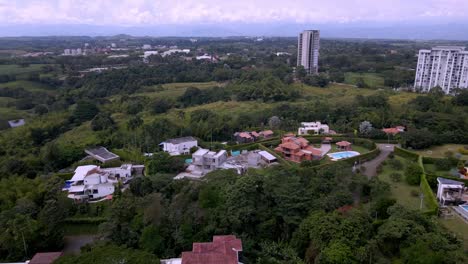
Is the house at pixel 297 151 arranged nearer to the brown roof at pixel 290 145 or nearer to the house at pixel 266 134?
the brown roof at pixel 290 145

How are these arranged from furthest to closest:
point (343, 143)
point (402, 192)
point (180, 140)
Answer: point (180, 140), point (343, 143), point (402, 192)

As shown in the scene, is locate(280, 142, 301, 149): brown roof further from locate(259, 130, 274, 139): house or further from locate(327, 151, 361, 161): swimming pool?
locate(259, 130, 274, 139): house

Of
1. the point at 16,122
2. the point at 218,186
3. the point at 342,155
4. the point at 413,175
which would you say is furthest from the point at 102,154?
the point at 413,175

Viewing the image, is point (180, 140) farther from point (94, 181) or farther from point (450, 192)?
point (450, 192)

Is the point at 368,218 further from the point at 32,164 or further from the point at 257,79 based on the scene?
the point at 257,79

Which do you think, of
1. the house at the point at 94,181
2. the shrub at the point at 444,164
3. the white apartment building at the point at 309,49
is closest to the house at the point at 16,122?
the house at the point at 94,181
